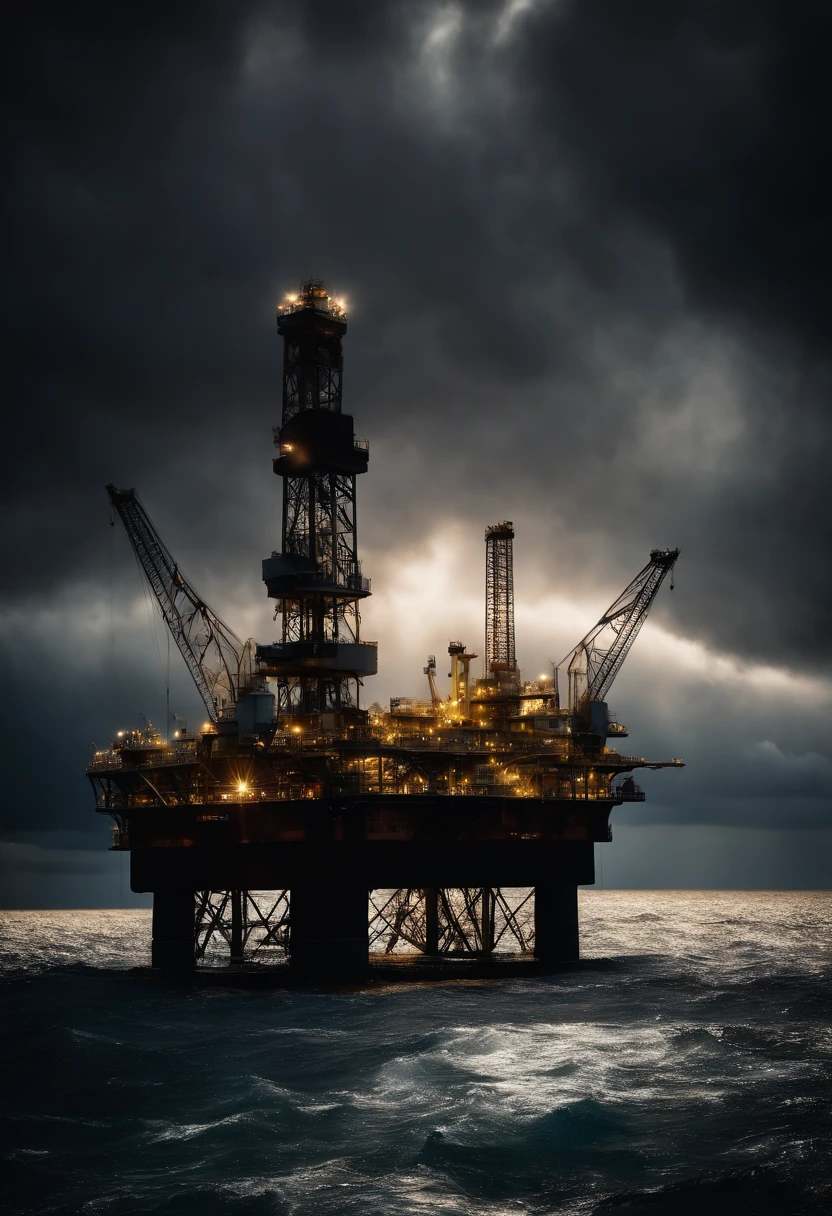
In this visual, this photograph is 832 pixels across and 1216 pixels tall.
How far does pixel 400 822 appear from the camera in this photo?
5669cm

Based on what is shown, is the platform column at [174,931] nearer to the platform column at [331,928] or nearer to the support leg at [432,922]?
the platform column at [331,928]

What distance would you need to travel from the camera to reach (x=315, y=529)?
214 ft

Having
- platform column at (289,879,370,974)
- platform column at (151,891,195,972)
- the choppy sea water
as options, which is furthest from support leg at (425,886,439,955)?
platform column at (289,879,370,974)

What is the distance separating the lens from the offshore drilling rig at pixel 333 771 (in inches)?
2219

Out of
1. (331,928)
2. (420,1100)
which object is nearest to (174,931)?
(331,928)

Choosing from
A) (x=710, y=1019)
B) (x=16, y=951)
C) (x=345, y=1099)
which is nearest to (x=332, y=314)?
(x=710, y=1019)

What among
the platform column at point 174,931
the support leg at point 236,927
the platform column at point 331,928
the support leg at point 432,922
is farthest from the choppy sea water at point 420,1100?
the support leg at point 432,922

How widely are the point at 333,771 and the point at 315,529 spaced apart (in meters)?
14.5

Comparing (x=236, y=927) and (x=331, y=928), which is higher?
(x=331, y=928)

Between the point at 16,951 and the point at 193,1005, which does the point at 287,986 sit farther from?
the point at 16,951

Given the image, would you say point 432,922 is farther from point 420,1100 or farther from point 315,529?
point 420,1100

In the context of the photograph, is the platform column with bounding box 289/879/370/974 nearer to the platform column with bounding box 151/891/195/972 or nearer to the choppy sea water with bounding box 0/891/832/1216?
the choppy sea water with bounding box 0/891/832/1216

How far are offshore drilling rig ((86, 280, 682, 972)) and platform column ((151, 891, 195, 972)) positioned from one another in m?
0.10

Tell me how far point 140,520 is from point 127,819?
54.4 feet
